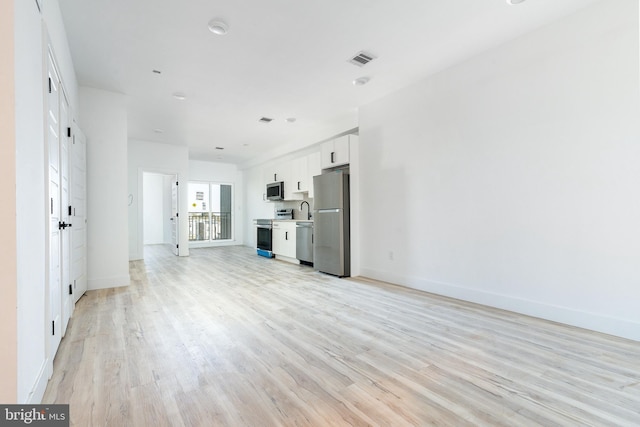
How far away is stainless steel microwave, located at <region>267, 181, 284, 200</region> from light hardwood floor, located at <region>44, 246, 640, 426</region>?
4171 mm

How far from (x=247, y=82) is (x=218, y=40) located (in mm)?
941

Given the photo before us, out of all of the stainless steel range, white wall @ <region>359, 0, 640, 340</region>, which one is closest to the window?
the stainless steel range

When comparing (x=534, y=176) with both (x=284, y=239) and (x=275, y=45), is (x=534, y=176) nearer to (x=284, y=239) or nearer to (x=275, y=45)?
(x=275, y=45)

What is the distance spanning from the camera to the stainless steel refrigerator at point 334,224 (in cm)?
465

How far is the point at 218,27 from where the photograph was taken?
8.64 feet

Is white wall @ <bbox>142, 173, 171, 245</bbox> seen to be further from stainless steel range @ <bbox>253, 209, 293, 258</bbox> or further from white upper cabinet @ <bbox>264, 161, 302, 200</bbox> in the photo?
white upper cabinet @ <bbox>264, 161, 302, 200</bbox>

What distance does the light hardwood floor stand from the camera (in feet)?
4.71

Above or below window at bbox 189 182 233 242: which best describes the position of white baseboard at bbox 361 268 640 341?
below

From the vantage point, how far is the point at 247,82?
3.79m

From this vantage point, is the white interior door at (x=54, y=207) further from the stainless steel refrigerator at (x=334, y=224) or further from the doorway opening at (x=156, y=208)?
the doorway opening at (x=156, y=208)

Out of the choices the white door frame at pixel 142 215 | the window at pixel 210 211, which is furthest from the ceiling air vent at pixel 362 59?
A: the window at pixel 210 211

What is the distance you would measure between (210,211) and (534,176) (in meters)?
8.75

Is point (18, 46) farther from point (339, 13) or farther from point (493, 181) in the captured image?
point (493, 181)

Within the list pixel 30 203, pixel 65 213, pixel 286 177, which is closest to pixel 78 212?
pixel 65 213
